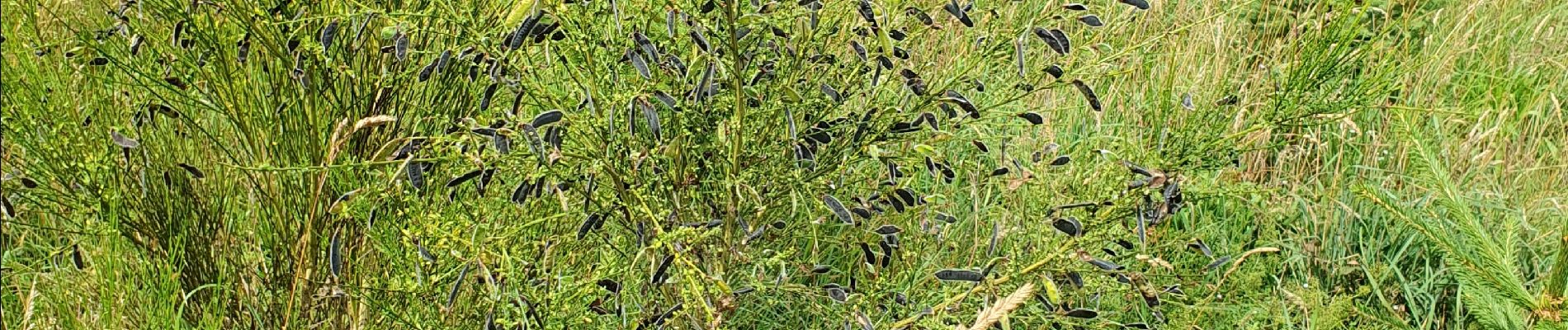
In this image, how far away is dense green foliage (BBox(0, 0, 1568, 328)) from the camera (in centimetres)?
222

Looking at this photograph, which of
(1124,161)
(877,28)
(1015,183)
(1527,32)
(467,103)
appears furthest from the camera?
(1527,32)

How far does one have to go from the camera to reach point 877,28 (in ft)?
7.09

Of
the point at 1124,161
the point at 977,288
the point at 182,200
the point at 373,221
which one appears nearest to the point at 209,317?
the point at 182,200

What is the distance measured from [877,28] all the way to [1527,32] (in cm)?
349

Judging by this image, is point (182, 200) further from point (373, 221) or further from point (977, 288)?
point (977, 288)

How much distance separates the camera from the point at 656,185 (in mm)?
2395

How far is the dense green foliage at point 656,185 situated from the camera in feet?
7.30

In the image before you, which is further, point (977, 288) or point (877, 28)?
point (977, 288)

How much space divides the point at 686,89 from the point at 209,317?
49.7 inches

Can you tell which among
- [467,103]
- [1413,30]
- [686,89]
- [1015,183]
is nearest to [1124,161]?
[1015,183]

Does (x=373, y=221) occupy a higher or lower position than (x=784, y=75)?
lower

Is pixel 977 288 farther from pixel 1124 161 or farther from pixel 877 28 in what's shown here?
pixel 877 28

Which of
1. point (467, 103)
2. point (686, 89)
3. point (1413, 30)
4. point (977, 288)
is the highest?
point (686, 89)

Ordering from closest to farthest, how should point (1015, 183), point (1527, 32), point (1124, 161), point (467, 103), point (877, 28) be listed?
1. point (877, 28)
2. point (1124, 161)
3. point (1015, 183)
4. point (467, 103)
5. point (1527, 32)
